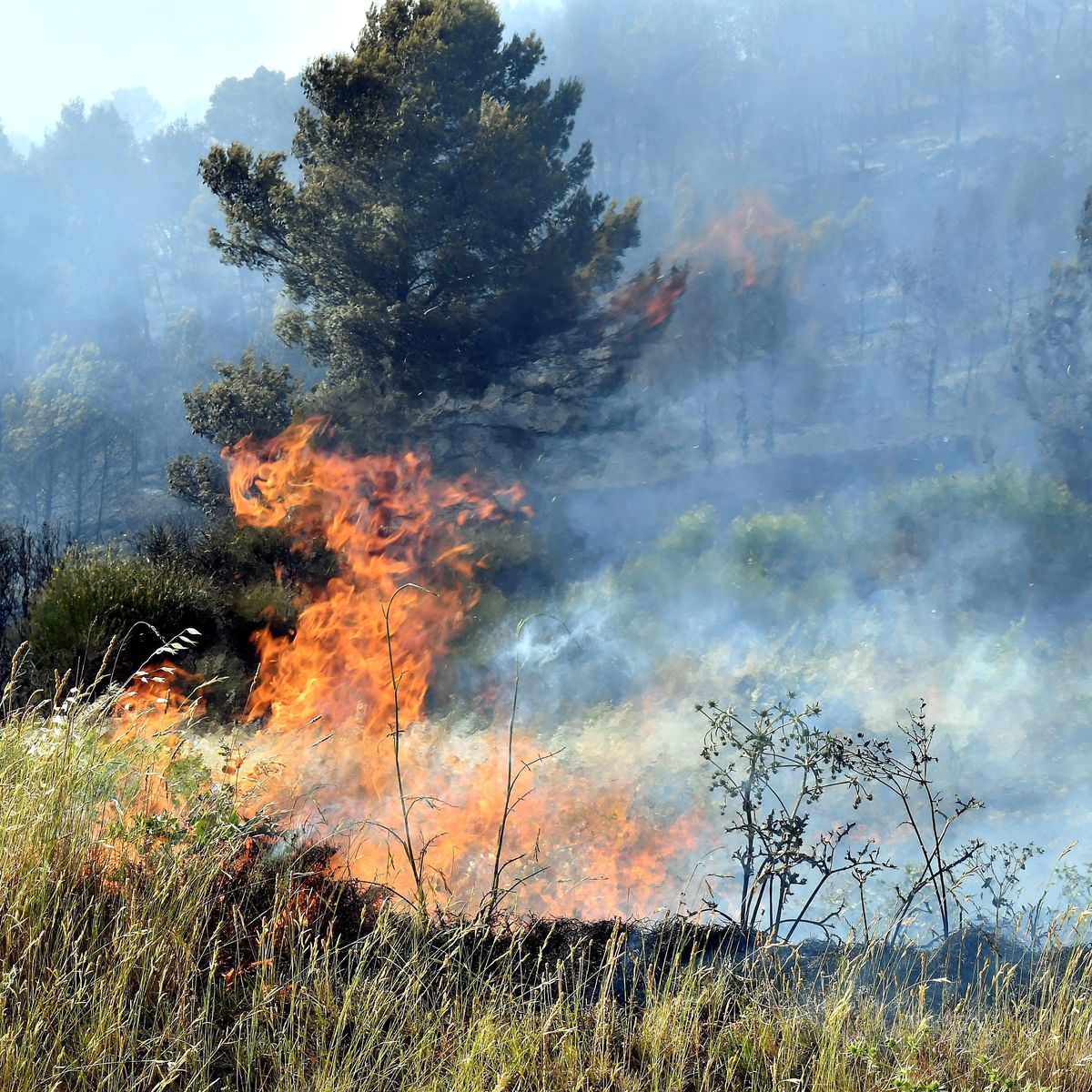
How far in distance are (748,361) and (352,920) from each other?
12.4 meters

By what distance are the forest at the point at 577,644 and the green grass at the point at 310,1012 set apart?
1.0 inches

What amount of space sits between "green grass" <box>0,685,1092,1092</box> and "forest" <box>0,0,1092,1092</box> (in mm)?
25

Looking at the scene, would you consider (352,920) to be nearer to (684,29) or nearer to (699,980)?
(699,980)

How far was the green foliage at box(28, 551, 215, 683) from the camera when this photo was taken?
316 inches

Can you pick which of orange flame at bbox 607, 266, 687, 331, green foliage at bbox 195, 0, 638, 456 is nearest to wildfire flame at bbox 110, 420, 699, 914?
green foliage at bbox 195, 0, 638, 456

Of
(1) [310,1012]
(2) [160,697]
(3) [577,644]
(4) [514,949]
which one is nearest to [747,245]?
(3) [577,644]

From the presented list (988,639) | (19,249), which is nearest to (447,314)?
(988,639)

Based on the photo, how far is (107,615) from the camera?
823 cm

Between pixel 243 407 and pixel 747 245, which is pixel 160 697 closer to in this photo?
pixel 243 407

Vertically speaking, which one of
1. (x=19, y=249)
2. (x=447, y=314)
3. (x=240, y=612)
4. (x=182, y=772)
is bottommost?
(x=182, y=772)

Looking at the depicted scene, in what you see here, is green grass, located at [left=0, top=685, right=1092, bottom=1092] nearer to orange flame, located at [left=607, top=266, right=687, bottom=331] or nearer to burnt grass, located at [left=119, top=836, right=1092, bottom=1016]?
burnt grass, located at [left=119, top=836, right=1092, bottom=1016]

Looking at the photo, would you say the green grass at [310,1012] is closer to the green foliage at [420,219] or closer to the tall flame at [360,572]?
the tall flame at [360,572]

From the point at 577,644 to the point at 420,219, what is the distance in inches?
284

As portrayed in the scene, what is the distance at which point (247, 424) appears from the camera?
14.2m
